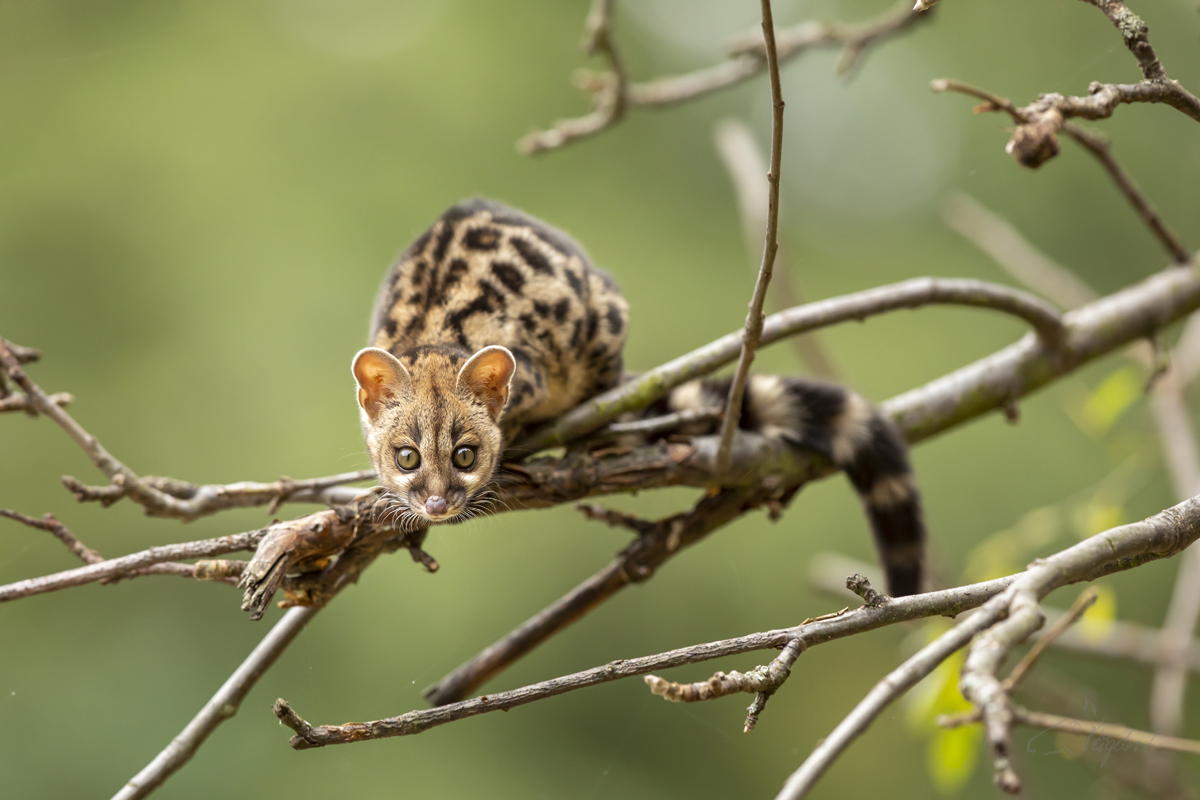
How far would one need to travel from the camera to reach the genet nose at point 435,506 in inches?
75.3

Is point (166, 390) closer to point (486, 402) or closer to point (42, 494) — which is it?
point (42, 494)

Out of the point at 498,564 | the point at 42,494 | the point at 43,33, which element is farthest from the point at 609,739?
the point at 43,33

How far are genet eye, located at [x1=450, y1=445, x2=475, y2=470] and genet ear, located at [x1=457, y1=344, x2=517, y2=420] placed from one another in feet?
0.50

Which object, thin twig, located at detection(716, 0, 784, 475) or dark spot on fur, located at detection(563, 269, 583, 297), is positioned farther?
dark spot on fur, located at detection(563, 269, 583, 297)

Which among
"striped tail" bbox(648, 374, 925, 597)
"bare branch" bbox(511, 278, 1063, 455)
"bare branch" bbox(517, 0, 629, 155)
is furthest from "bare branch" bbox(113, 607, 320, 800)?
"bare branch" bbox(517, 0, 629, 155)

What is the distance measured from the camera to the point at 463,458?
2178 millimetres

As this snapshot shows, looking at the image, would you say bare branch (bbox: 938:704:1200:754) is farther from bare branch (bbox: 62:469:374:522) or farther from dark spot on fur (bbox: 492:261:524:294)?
dark spot on fur (bbox: 492:261:524:294)

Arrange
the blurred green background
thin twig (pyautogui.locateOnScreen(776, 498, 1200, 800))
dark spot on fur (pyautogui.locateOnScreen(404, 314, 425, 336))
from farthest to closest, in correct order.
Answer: the blurred green background, dark spot on fur (pyautogui.locateOnScreen(404, 314, 425, 336)), thin twig (pyautogui.locateOnScreen(776, 498, 1200, 800))

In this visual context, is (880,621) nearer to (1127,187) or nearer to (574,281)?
(574,281)

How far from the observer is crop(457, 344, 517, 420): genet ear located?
222 centimetres

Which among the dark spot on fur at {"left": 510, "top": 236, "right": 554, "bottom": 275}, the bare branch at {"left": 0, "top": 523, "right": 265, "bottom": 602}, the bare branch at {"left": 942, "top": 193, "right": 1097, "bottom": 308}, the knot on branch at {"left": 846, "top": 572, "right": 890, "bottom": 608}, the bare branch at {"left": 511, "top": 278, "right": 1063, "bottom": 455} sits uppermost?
the bare branch at {"left": 942, "top": 193, "right": 1097, "bottom": 308}

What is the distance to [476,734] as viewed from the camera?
4438 millimetres

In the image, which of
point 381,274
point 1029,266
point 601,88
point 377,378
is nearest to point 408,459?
point 377,378

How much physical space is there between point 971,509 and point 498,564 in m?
3.15
